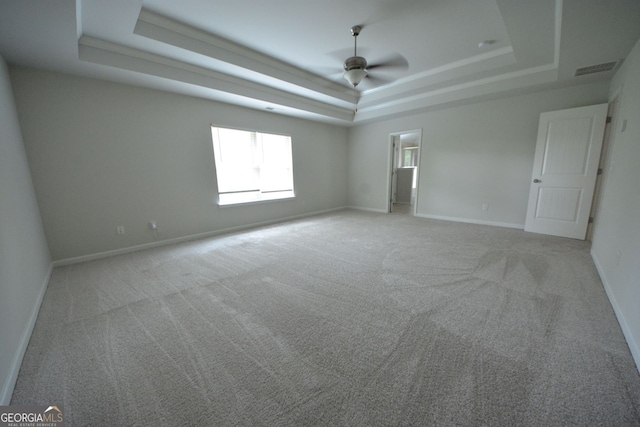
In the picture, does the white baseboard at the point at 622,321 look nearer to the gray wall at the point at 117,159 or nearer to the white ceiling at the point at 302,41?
the white ceiling at the point at 302,41

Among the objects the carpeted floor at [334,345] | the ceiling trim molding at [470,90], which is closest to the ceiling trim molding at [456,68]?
the ceiling trim molding at [470,90]

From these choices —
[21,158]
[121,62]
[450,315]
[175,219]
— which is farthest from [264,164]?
[450,315]

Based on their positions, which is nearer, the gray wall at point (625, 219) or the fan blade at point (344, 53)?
the gray wall at point (625, 219)

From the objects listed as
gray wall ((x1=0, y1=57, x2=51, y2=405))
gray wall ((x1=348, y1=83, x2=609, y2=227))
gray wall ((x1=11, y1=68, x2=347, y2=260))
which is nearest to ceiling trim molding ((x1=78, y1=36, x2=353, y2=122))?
gray wall ((x1=11, y1=68, x2=347, y2=260))

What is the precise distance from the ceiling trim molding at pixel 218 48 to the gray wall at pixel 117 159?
3.61 feet

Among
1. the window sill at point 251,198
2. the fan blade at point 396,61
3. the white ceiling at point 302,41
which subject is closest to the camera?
the white ceiling at point 302,41

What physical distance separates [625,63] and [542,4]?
166cm

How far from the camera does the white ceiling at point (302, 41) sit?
2.00 meters

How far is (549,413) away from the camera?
1.03 m

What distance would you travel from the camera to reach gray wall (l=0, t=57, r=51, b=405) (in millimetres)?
1304

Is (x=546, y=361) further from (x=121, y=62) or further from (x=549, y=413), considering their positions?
(x=121, y=62)

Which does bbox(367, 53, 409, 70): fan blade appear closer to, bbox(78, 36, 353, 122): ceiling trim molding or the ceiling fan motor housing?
the ceiling fan motor housing

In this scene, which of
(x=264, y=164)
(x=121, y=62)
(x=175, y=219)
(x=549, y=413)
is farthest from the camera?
(x=264, y=164)

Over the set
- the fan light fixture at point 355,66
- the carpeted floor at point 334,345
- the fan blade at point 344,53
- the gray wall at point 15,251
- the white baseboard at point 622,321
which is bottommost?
the carpeted floor at point 334,345
